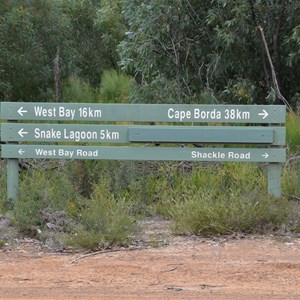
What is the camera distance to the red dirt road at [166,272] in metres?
6.05

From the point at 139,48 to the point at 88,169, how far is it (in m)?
4.35

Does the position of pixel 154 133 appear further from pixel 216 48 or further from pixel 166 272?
Result: pixel 216 48

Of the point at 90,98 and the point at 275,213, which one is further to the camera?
the point at 90,98

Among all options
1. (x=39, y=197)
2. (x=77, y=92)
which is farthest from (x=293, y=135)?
(x=77, y=92)

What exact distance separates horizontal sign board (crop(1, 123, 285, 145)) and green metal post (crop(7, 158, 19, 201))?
13.7 inches

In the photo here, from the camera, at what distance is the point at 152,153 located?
29.0 ft

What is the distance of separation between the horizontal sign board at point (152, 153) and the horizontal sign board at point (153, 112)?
1.18ft

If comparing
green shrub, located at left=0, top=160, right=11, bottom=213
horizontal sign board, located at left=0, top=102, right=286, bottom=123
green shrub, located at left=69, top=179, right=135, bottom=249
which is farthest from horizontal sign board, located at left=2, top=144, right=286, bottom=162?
green shrub, located at left=69, top=179, right=135, bottom=249

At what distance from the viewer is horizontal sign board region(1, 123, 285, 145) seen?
8797mm

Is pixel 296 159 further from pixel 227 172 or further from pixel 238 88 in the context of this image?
pixel 238 88

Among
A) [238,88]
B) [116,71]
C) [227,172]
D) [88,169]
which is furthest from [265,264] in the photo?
[116,71]

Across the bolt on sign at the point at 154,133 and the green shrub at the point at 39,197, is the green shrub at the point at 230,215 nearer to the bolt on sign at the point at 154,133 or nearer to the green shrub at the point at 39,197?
the bolt on sign at the point at 154,133

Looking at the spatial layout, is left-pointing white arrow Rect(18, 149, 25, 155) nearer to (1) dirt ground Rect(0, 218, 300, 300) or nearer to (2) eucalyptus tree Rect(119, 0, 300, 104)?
(1) dirt ground Rect(0, 218, 300, 300)

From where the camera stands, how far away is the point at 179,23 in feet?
44.9
